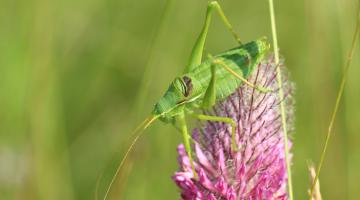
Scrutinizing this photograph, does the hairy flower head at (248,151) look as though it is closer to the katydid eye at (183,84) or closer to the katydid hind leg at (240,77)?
the katydid hind leg at (240,77)

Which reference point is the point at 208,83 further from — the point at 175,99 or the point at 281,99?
the point at 281,99

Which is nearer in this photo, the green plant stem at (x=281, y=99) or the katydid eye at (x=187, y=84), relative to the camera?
the green plant stem at (x=281, y=99)

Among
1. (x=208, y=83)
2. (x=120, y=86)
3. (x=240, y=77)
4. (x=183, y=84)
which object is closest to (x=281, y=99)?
(x=240, y=77)

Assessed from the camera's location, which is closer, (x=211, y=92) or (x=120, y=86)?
(x=211, y=92)

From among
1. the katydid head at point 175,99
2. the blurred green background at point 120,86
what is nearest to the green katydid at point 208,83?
the katydid head at point 175,99

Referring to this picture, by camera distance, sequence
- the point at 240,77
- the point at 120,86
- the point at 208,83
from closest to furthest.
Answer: the point at 240,77
the point at 208,83
the point at 120,86

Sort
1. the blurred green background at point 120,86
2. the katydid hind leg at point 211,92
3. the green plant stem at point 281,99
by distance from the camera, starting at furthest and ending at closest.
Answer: the blurred green background at point 120,86 < the katydid hind leg at point 211,92 < the green plant stem at point 281,99

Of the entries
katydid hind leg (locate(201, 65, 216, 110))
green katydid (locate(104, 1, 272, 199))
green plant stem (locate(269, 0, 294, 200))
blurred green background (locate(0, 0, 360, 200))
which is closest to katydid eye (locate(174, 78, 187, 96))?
green katydid (locate(104, 1, 272, 199))

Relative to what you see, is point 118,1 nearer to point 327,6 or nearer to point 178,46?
point 178,46
